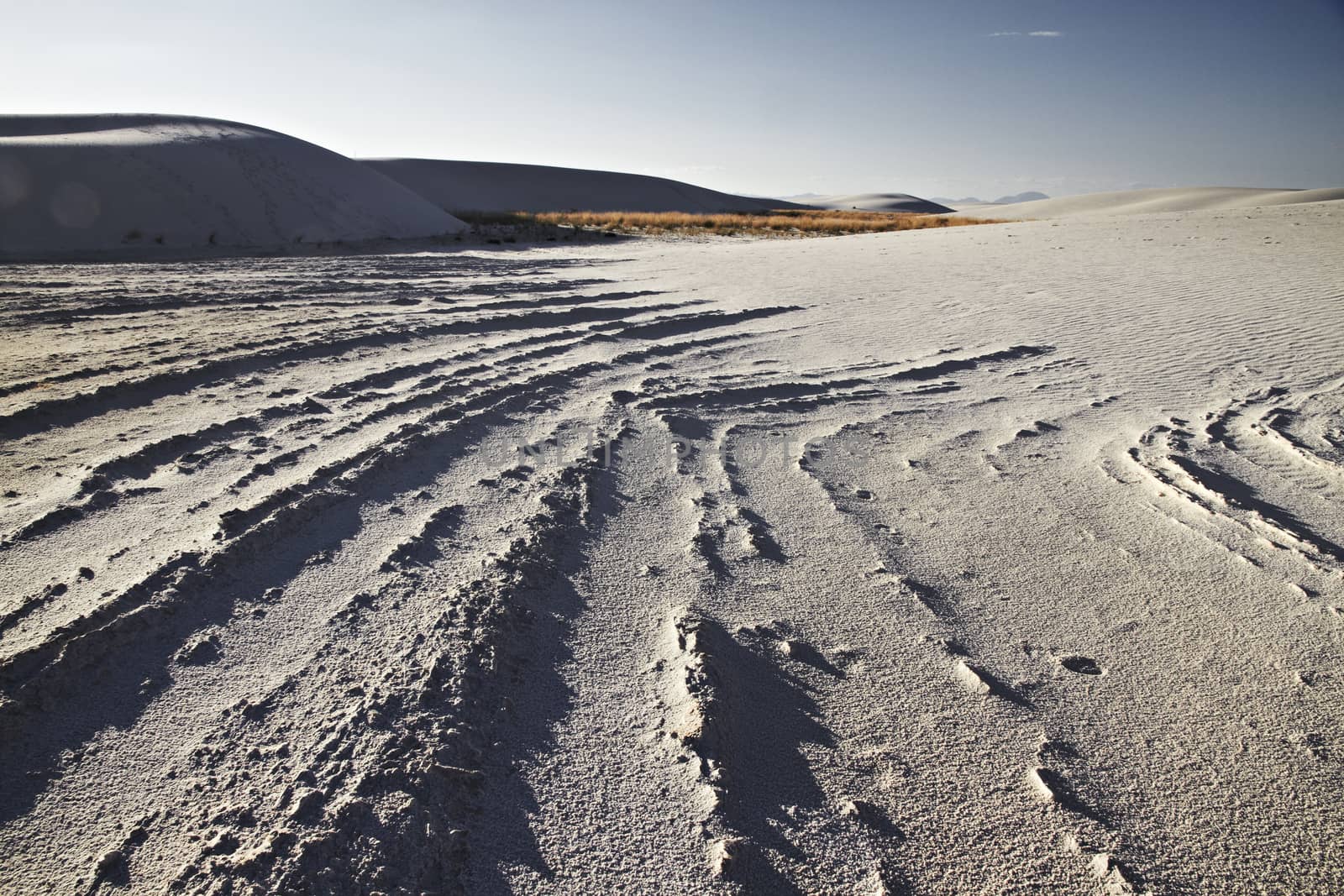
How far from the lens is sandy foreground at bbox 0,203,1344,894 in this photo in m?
1.34

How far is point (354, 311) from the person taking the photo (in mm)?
5734

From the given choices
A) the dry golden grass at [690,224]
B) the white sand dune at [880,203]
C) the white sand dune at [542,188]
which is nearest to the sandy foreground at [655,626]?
the dry golden grass at [690,224]

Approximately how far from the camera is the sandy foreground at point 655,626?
1336 millimetres

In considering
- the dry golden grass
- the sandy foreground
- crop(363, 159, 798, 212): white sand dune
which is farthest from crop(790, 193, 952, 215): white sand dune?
the sandy foreground

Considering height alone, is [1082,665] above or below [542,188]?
below

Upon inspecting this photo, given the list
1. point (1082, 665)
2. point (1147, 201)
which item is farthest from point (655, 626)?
point (1147, 201)

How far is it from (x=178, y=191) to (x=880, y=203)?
212 ft

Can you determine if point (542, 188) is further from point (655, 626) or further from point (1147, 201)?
point (655, 626)

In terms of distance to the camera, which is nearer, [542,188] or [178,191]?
[178,191]

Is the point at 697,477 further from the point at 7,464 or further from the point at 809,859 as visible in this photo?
the point at 7,464

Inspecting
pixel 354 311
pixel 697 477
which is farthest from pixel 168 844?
pixel 354 311

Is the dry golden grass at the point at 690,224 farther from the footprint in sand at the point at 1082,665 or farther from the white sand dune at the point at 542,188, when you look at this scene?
the footprint in sand at the point at 1082,665

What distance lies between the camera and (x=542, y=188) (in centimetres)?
4734

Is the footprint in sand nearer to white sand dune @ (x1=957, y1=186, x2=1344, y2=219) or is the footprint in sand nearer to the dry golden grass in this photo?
the dry golden grass
